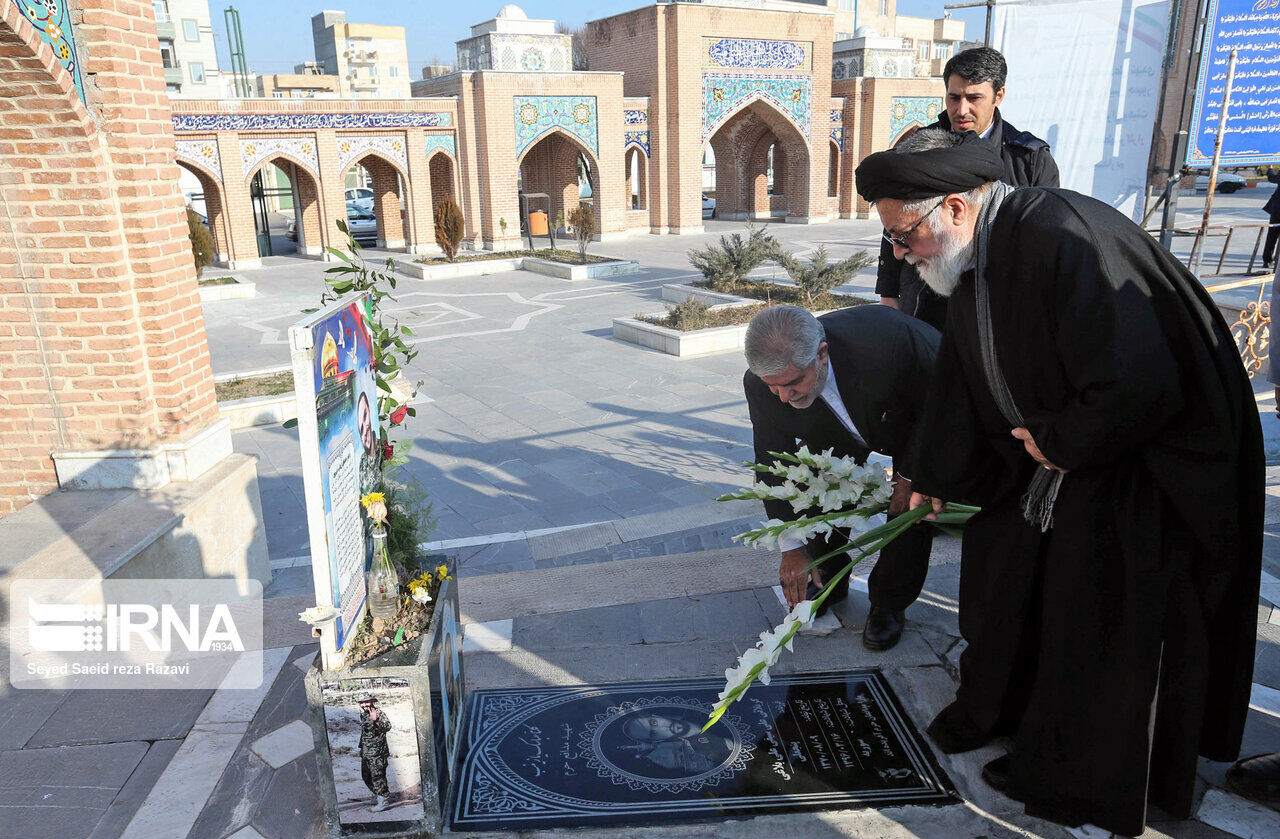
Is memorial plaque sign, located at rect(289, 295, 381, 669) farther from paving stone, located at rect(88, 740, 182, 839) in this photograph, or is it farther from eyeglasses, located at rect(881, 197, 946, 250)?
eyeglasses, located at rect(881, 197, 946, 250)

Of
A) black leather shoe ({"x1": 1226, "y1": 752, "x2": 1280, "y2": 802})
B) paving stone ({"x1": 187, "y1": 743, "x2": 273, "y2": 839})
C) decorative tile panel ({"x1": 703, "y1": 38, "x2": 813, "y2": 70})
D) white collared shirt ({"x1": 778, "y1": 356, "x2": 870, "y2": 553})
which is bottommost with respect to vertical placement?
paving stone ({"x1": 187, "y1": 743, "x2": 273, "y2": 839})

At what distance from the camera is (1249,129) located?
5941 mm

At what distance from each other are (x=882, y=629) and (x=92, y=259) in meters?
3.47

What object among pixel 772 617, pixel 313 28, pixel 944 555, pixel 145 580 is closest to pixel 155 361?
pixel 145 580

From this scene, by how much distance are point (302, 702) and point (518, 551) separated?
1681 mm

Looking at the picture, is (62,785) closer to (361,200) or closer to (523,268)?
(523,268)

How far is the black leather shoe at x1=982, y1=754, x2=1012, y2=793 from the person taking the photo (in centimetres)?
232

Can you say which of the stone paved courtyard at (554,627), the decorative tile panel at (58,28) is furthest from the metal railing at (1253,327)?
the decorative tile panel at (58,28)

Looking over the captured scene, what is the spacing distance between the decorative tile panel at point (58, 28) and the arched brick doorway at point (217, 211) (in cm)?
1507

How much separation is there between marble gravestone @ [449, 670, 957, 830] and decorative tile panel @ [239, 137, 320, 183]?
17.5 meters

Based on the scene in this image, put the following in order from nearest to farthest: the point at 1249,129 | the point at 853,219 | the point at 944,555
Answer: the point at 944,555 < the point at 1249,129 < the point at 853,219

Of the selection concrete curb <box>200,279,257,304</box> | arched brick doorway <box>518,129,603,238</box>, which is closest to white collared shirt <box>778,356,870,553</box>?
concrete curb <box>200,279,257,304</box>

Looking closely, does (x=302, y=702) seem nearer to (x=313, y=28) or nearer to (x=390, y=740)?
(x=390, y=740)

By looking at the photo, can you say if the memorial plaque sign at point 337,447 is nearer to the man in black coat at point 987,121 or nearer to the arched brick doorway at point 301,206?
the man in black coat at point 987,121
